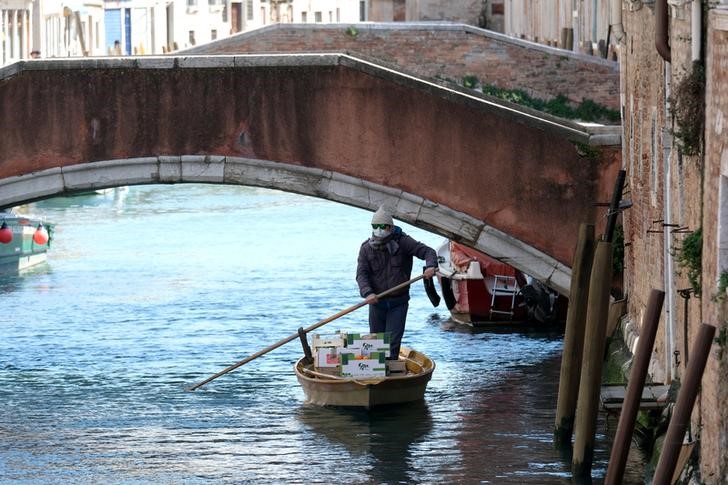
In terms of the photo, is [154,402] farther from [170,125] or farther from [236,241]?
[236,241]

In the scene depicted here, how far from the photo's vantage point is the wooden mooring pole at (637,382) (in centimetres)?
647

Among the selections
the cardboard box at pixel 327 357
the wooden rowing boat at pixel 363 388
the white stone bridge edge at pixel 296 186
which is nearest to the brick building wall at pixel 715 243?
the wooden rowing boat at pixel 363 388

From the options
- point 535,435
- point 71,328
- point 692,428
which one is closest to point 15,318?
point 71,328

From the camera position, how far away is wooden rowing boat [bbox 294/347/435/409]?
31.7 feet

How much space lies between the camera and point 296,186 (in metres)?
10.6

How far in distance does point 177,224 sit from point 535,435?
40.0 ft

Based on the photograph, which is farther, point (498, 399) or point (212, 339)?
point (212, 339)

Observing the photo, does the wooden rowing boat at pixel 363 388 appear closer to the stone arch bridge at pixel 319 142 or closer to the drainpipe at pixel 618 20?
the stone arch bridge at pixel 319 142

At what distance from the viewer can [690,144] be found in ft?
23.3

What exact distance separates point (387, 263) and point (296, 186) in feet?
3.42

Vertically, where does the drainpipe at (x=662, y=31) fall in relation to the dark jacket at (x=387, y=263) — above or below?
above

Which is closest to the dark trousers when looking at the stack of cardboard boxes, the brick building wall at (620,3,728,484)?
the stack of cardboard boxes

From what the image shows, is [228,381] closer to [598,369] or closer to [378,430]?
[378,430]

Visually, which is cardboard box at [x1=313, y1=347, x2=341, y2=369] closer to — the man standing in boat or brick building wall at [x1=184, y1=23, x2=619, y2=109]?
the man standing in boat
